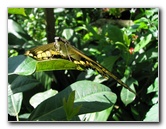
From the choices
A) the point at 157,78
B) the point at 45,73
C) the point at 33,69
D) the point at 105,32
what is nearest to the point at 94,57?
the point at 105,32

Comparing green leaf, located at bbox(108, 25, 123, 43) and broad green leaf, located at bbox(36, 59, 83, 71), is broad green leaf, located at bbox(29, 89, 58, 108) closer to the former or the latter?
broad green leaf, located at bbox(36, 59, 83, 71)

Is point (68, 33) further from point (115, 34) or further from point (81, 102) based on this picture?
point (81, 102)

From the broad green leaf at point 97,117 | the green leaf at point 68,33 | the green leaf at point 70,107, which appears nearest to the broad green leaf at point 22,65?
the green leaf at point 70,107

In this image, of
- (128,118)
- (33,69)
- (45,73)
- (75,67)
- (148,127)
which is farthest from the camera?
(45,73)

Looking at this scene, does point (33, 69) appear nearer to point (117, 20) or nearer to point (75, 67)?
point (75, 67)

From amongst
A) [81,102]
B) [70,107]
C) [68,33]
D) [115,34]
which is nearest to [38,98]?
[81,102]

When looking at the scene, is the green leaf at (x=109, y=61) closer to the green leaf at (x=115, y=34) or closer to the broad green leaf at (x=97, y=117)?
the green leaf at (x=115, y=34)

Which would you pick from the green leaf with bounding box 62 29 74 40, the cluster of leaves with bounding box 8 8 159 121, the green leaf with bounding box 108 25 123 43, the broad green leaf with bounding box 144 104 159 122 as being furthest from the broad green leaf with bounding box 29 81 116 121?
the green leaf with bounding box 62 29 74 40
